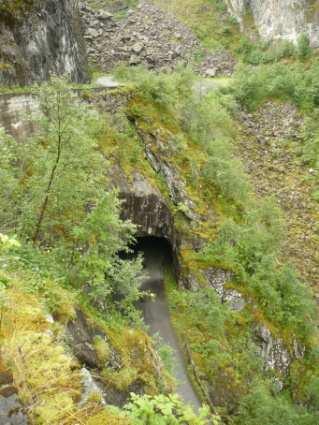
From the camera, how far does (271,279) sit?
23.2 meters

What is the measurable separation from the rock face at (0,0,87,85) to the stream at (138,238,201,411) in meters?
11.0

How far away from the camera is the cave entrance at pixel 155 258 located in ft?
80.7

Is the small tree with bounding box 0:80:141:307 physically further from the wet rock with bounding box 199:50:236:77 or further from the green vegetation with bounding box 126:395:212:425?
the wet rock with bounding box 199:50:236:77

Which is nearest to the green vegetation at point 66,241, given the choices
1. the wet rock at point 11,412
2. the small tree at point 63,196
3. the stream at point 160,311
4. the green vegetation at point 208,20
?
the small tree at point 63,196

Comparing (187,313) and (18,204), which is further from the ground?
(18,204)

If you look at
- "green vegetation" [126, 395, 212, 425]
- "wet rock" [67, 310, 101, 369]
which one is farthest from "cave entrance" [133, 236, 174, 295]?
"green vegetation" [126, 395, 212, 425]

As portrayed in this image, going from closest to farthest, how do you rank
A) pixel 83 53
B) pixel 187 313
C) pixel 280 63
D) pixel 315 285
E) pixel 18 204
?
1. pixel 18 204
2. pixel 187 313
3. pixel 315 285
4. pixel 83 53
5. pixel 280 63

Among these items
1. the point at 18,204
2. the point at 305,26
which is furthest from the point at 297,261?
the point at 305,26

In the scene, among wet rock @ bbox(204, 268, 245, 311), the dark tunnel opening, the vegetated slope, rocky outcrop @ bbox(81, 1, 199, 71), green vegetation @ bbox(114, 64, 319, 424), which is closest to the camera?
the dark tunnel opening

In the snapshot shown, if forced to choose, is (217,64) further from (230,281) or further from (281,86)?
(230,281)

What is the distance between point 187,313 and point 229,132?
18.6 metres

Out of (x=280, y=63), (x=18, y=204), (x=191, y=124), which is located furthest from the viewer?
(x=280, y=63)

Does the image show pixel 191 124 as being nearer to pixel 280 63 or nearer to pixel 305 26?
pixel 280 63

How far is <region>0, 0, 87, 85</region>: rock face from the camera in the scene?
80.6ft
